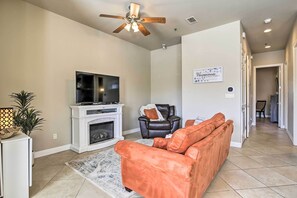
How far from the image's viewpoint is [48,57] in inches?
130

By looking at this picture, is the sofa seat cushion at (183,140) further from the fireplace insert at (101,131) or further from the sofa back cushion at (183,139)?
the fireplace insert at (101,131)

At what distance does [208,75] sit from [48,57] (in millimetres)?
3629

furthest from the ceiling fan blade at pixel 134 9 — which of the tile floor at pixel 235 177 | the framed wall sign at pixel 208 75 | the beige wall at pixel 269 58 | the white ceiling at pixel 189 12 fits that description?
the beige wall at pixel 269 58

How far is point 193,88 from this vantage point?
4.39 m

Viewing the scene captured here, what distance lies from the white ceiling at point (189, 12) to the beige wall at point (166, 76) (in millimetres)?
1208

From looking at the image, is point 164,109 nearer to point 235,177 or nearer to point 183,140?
point 235,177

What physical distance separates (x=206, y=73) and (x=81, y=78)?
2.99 meters

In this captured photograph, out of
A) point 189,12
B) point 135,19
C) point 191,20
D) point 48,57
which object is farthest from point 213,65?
point 48,57

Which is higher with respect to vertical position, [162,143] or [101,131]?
[162,143]

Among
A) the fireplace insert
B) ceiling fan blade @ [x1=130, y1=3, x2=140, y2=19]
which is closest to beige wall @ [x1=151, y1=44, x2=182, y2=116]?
the fireplace insert

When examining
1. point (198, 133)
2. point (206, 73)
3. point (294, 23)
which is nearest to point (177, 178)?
point (198, 133)

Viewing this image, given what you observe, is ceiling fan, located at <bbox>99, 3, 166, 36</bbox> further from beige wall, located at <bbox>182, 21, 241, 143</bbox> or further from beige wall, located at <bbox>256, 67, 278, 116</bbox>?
beige wall, located at <bbox>256, 67, 278, 116</bbox>

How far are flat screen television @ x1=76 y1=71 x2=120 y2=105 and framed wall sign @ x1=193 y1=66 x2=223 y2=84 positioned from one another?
210cm

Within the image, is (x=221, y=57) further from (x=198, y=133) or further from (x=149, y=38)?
(x=198, y=133)
